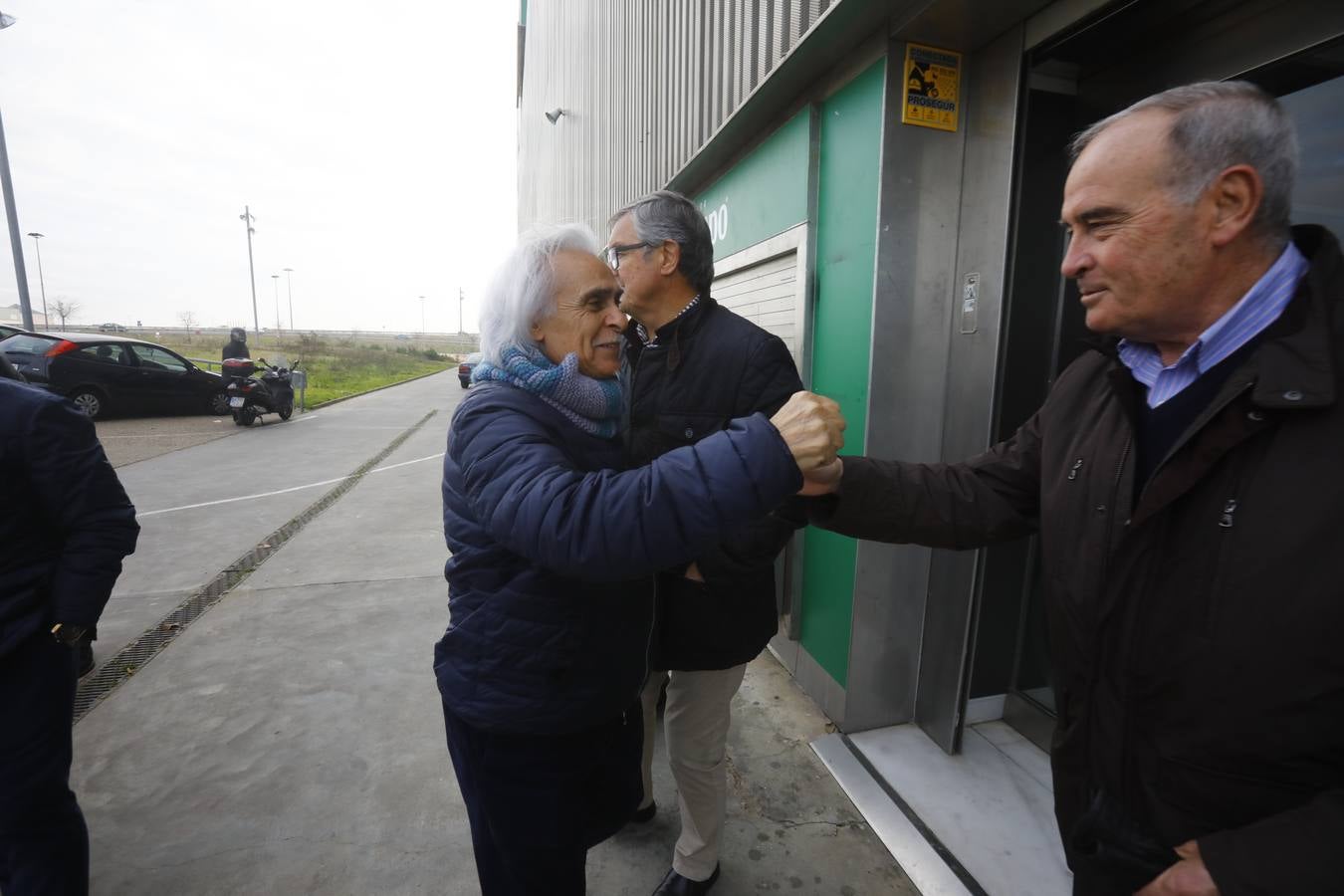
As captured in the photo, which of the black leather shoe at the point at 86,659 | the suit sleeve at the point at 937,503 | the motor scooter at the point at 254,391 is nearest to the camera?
the suit sleeve at the point at 937,503

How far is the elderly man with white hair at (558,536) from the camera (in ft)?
3.43

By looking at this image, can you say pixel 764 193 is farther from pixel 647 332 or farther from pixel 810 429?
pixel 810 429

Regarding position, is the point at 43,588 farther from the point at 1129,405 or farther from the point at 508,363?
the point at 1129,405

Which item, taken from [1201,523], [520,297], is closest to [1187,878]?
[1201,523]

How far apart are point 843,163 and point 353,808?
332 cm

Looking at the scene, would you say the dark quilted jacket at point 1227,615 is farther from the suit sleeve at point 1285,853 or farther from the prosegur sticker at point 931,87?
the prosegur sticker at point 931,87

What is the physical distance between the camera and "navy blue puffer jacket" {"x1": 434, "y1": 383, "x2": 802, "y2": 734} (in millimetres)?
1038

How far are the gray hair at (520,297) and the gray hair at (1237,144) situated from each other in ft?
3.80

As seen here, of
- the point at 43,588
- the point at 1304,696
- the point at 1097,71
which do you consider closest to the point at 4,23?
the point at 43,588

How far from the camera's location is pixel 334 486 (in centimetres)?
768

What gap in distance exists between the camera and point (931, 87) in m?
2.45

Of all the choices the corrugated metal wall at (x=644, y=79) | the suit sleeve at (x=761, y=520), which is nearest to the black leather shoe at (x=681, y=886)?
the suit sleeve at (x=761, y=520)

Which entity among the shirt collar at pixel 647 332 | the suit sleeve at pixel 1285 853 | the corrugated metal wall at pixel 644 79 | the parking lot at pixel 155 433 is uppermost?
the corrugated metal wall at pixel 644 79

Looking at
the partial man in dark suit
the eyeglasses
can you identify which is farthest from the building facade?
the partial man in dark suit
